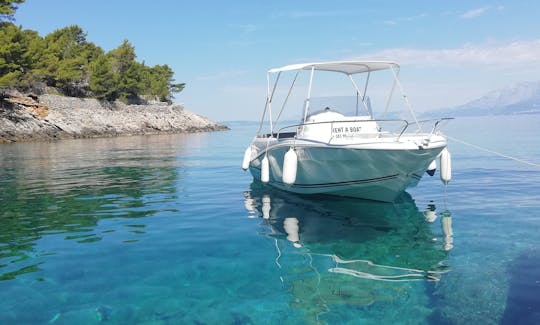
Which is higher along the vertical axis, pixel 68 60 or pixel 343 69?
pixel 68 60

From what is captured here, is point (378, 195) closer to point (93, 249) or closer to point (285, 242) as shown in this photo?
point (285, 242)

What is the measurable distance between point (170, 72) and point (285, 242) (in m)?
90.8

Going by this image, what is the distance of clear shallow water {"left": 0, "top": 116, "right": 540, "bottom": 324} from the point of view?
16.8 ft

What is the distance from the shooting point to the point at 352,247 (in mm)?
7648

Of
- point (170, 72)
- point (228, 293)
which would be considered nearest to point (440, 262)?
point (228, 293)

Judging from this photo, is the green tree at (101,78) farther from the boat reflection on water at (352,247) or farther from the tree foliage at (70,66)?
the boat reflection on water at (352,247)

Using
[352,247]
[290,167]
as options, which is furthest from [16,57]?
[352,247]

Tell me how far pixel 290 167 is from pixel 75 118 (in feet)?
163

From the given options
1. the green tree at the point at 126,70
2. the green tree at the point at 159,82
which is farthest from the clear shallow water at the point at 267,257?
the green tree at the point at 159,82

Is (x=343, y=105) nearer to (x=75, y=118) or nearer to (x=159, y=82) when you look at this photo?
(x=75, y=118)

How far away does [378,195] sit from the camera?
35.4 ft

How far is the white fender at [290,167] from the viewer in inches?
402

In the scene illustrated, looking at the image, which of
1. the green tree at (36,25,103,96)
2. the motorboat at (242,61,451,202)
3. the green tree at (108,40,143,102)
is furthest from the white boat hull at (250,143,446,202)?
the green tree at (108,40,143,102)

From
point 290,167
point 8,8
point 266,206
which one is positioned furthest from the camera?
point 8,8
